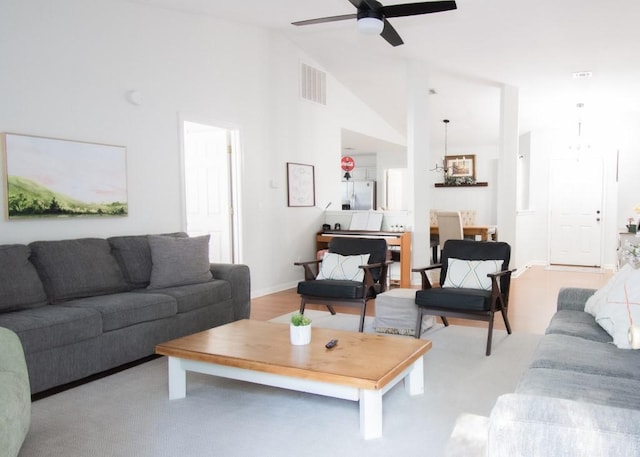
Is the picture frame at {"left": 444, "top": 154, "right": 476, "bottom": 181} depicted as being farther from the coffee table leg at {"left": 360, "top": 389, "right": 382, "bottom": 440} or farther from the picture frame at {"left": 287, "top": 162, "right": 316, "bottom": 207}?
the coffee table leg at {"left": 360, "top": 389, "right": 382, "bottom": 440}

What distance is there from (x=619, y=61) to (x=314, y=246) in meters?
4.52

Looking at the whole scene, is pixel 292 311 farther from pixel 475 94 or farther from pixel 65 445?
pixel 475 94

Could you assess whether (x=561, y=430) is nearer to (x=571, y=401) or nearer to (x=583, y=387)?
(x=571, y=401)

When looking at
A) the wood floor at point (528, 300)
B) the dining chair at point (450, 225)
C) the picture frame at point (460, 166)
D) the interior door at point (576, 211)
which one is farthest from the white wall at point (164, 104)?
the interior door at point (576, 211)

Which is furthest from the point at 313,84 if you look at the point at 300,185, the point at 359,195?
the point at 359,195

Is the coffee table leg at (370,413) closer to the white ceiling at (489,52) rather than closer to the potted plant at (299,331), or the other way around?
the potted plant at (299,331)

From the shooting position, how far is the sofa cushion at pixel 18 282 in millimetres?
3189

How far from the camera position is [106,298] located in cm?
363

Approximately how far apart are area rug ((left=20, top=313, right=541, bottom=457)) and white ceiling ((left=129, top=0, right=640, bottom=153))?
347 cm

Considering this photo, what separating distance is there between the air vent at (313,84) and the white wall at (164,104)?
123 mm

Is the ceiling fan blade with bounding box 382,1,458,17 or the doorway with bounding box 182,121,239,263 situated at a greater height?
the ceiling fan blade with bounding box 382,1,458,17

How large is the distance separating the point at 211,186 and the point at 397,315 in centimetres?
302

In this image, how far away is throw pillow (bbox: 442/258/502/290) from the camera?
13.4 ft

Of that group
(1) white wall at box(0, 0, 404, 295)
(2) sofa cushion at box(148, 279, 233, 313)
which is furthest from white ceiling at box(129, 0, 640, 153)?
(2) sofa cushion at box(148, 279, 233, 313)
